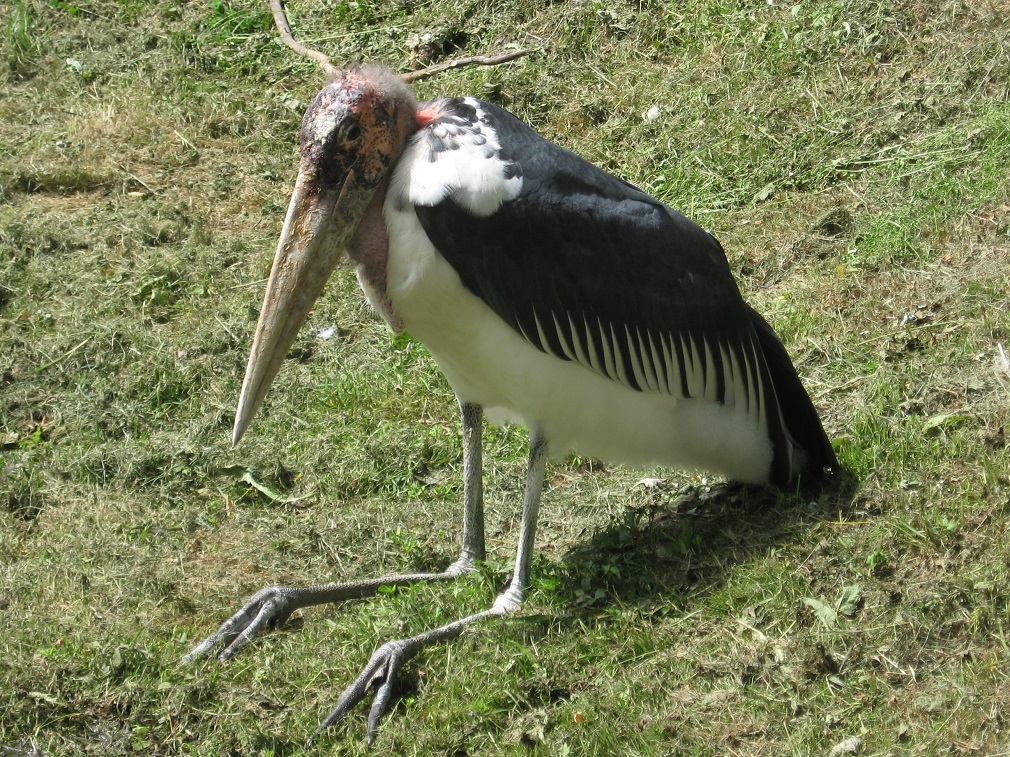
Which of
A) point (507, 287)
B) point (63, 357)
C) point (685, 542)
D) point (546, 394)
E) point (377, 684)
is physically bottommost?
point (63, 357)

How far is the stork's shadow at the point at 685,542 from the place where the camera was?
3.73 m

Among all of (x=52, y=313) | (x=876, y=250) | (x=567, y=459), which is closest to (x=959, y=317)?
(x=876, y=250)

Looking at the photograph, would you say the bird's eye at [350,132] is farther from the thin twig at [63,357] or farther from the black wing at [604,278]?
the thin twig at [63,357]

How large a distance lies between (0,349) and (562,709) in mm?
3208

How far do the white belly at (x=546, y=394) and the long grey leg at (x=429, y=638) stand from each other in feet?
0.36

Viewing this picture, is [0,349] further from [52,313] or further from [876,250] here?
[876,250]

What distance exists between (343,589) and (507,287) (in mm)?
1163

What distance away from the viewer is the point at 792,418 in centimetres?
406

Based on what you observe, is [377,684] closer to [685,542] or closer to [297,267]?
[685,542]

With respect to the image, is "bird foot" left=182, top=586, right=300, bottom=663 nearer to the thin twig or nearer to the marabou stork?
the marabou stork

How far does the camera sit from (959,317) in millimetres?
4387

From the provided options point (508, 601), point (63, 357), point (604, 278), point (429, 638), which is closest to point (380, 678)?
point (429, 638)

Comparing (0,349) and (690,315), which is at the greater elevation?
(690,315)

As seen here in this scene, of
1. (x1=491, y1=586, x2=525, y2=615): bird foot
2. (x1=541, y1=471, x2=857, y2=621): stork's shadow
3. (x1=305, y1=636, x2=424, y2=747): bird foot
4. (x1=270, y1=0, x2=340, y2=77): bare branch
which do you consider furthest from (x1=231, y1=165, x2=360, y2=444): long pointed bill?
(x1=541, y1=471, x2=857, y2=621): stork's shadow
